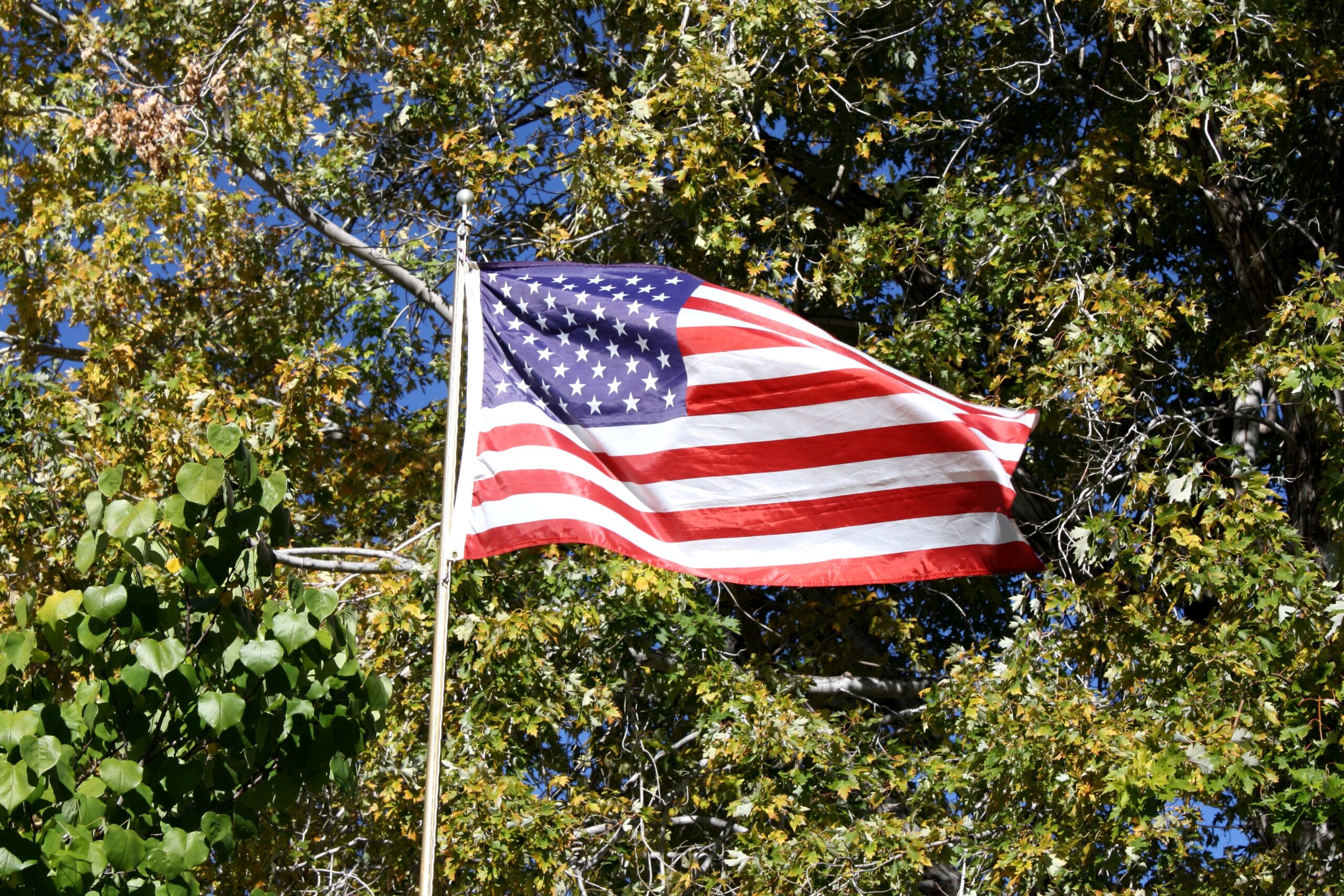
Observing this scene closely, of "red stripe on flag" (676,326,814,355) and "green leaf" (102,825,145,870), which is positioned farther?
"red stripe on flag" (676,326,814,355)

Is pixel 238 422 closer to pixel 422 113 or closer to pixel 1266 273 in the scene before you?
pixel 422 113

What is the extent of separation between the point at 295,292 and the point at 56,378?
1.84 meters

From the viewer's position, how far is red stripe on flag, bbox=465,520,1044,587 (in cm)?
541

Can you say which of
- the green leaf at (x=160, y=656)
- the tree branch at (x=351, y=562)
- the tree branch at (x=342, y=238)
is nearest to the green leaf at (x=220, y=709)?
the green leaf at (x=160, y=656)

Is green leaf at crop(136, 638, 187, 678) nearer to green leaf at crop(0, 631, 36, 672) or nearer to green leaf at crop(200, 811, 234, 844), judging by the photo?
green leaf at crop(0, 631, 36, 672)

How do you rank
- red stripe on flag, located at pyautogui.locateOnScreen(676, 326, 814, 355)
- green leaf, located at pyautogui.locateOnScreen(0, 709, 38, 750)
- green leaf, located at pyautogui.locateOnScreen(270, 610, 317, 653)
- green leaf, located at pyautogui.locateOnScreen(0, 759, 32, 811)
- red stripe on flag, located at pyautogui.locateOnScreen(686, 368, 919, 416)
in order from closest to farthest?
green leaf, located at pyautogui.locateOnScreen(0, 759, 32, 811) < green leaf, located at pyautogui.locateOnScreen(0, 709, 38, 750) < green leaf, located at pyautogui.locateOnScreen(270, 610, 317, 653) < red stripe on flag, located at pyautogui.locateOnScreen(686, 368, 919, 416) < red stripe on flag, located at pyautogui.locateOnScreen(676, 326, 814, 355)

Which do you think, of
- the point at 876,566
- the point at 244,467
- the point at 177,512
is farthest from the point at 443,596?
the point at 876,566

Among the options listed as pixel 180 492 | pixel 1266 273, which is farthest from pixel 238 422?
pixel 1266 273

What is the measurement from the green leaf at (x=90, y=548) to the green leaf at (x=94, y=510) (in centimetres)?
1

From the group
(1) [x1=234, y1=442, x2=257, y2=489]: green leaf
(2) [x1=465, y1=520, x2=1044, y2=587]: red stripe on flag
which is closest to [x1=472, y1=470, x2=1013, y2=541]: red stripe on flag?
(2) [x1=465, y1=520, x2=1044, y2=587]: red stripe on flag

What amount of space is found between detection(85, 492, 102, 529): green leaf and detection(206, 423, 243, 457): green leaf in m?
0.36

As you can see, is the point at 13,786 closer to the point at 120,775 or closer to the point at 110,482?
the point at 120,775

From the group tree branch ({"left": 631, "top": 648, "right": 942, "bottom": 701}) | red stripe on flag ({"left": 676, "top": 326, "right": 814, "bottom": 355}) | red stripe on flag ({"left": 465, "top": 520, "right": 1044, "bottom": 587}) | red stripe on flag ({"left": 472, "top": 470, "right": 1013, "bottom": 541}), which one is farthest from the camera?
tree branch ({"left": 631, "top": 648, "right": 942, "bottom": 701})

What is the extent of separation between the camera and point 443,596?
4.83 m
